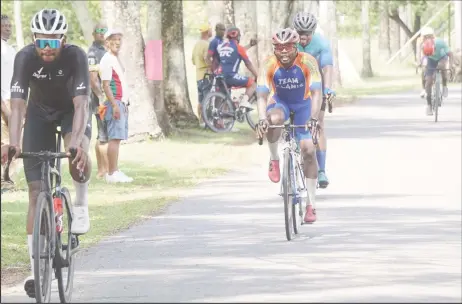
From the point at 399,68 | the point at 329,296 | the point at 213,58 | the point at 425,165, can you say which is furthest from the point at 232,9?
the point at 399,68

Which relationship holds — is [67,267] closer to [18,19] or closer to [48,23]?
[48,23]

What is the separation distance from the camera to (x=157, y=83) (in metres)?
26.3

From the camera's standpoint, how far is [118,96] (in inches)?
733

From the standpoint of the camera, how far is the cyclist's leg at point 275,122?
1392cm

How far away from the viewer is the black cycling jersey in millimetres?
9711

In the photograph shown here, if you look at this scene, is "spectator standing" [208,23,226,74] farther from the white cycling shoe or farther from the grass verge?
the white cycling shoe

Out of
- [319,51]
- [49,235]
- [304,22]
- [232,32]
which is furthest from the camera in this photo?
[232,32]

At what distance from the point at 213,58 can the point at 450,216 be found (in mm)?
12368

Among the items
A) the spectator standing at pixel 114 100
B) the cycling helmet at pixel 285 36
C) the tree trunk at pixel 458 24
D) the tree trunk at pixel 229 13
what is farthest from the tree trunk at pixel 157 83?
the tree trunk at pixel 458 24

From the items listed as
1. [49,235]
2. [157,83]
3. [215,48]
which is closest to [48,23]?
[49,235]

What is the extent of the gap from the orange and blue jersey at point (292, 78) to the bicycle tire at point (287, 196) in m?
0.60

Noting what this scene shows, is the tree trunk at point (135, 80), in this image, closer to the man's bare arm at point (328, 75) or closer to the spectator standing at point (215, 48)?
the spectator standing at point (215, 48)

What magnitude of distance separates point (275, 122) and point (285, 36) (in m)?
0.94

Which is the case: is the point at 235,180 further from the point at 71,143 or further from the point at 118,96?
the point at 71,143
